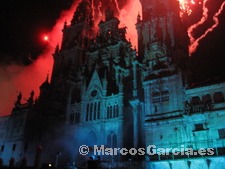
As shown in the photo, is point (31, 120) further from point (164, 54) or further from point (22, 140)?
point (164, 54)

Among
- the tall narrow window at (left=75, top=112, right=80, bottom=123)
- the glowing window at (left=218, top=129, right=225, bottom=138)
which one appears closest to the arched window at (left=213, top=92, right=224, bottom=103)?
the glowing window at (left=218, top=129, right=225, bottom=138)

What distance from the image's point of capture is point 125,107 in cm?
4744

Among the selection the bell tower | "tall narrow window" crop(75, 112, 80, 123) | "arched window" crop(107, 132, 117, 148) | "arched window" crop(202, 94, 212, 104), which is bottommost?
"arched window" crop(107, 132, 117, 148)

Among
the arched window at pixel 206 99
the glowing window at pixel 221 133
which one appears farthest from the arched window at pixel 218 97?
the glowing window at pixel 221 133

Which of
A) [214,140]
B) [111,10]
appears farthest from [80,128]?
[111,10]

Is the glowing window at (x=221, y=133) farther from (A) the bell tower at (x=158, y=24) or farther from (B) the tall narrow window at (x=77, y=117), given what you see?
(B) the tall narrow window at (x=77, y=117)

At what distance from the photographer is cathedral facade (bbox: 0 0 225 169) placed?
3509cm

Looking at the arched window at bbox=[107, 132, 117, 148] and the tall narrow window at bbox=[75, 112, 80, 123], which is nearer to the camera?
the arched window at bbox=[107, 132, 117, 148]

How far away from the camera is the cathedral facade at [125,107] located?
35094 millimetres

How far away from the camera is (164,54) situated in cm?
4416

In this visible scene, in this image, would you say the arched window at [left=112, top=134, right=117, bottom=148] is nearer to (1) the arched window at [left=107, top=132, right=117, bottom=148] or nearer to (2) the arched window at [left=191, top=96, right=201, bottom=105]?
(1) the arched window at [left=107, top=132, right=117, bottom=148]

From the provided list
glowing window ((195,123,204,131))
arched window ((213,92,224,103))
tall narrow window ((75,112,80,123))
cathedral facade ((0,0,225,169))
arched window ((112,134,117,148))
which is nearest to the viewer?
arched window ((213,92,224,103))

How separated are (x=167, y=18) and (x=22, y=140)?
124ft

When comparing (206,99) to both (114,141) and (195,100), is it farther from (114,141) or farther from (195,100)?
(114,141)
